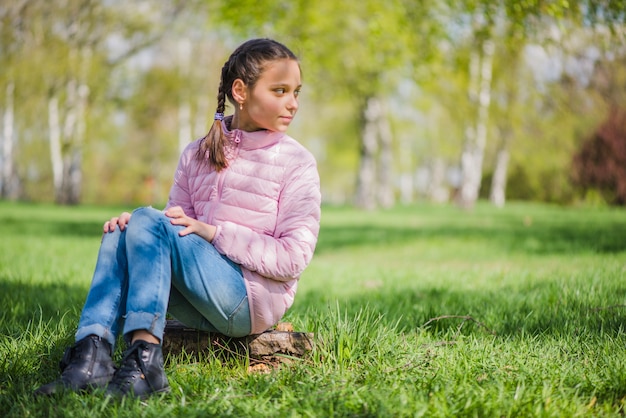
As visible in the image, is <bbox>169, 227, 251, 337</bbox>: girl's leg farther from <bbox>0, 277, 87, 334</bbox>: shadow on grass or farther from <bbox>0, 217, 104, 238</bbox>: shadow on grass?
<bbox>0, 217, 104, 238</bbox>: shadow on grass

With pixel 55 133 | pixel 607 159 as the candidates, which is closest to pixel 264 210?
pixel 607 159

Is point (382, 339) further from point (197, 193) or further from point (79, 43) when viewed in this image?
point (79, 43)

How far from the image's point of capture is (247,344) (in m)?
2.79

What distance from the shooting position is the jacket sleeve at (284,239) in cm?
261

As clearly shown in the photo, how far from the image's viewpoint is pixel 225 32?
73.6ft

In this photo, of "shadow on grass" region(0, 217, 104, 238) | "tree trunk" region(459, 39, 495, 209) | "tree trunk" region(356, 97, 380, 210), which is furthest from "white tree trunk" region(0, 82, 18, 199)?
"tree trunk" region(459, 39, 495, 209)

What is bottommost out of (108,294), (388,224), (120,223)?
(388,224)

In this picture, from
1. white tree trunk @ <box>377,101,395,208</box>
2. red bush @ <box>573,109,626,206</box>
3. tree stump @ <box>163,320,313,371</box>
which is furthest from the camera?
white tree trunk @ <box>377,101,395,208</box>

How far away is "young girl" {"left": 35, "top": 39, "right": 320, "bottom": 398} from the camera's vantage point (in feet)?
7.91

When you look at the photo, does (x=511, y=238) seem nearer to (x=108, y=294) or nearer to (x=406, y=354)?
(x=406, y=354)

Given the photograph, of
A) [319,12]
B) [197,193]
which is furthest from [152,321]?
[319,12]

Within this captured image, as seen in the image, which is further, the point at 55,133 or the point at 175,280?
the point at 55,133

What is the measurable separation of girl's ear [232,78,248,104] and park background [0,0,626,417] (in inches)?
44.5

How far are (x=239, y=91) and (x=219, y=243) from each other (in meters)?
0.75
